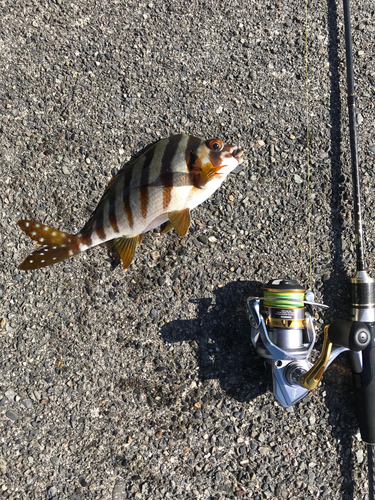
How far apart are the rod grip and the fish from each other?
1.31 meters

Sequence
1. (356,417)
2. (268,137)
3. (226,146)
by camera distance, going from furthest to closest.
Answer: (268,137) → (356,417) → (226,146)

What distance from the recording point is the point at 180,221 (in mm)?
2113

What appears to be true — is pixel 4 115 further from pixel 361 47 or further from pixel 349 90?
pixel 361 47

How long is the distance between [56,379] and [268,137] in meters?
2.12

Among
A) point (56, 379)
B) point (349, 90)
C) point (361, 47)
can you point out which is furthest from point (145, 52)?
point (56, 379)

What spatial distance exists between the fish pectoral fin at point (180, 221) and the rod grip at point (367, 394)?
1243 mm

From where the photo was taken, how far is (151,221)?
83.1 inches

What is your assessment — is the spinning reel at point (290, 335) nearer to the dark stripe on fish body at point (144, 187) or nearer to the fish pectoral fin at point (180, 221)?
the fish pectoral fin at point (180, 221)

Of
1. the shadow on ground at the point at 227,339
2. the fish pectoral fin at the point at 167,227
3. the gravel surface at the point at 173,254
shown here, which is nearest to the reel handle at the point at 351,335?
the gravel surface at the point at 173,254

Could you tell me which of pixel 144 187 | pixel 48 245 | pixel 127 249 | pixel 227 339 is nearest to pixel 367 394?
pixel 227 339

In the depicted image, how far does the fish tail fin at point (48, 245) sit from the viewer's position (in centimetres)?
210

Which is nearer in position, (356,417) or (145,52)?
(356,417)

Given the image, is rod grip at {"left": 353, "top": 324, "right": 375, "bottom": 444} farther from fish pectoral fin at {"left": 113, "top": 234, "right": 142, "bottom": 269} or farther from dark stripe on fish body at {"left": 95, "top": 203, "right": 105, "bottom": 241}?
dark stripe on fish body at {"left": 95, "top": 203, "right": 105, "bottom": 241}

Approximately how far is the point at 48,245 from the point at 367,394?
2.12m
